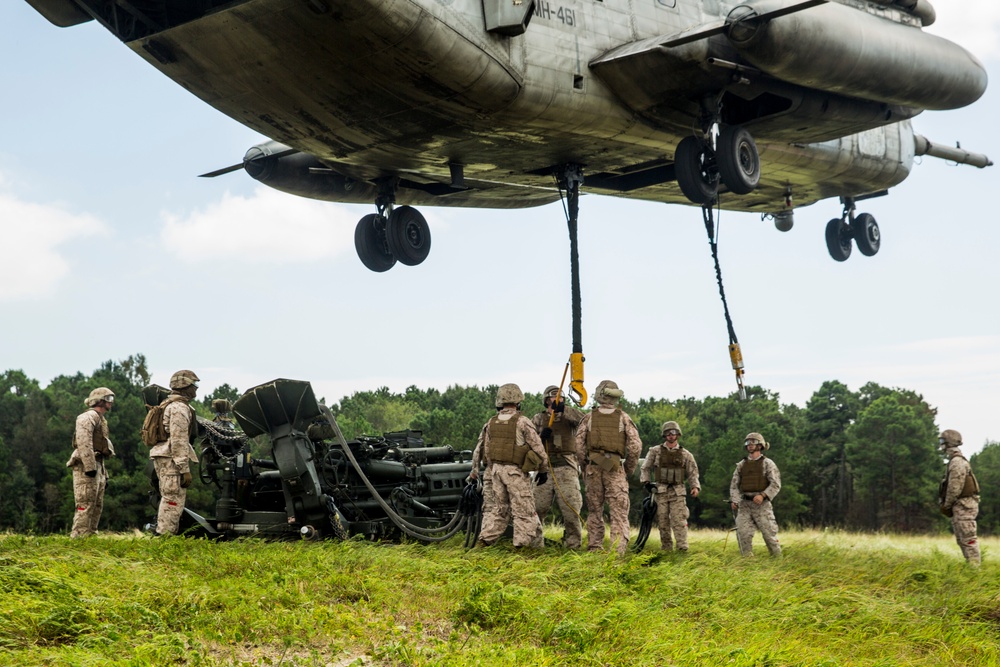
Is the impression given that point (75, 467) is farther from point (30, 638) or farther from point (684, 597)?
point (684, 597)

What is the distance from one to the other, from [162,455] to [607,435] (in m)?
4.71

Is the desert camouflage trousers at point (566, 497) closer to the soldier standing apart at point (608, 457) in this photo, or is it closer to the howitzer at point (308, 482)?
the soldier standing apart at point (608, 457)

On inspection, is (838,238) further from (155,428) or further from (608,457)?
(155,428)

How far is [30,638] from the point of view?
22.6 ft

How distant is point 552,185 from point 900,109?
16.5ft

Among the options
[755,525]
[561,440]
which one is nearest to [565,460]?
[561,440]

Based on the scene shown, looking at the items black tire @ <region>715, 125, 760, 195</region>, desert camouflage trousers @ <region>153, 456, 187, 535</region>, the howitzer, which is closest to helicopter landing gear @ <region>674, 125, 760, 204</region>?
black tire @ <region>715, 125, 760, 195</region>

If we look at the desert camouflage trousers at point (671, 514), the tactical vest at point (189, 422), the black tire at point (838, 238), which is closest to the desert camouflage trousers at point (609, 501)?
the desert camouflage trousers at point (671, 514)

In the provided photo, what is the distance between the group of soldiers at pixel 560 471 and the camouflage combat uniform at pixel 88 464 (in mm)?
11

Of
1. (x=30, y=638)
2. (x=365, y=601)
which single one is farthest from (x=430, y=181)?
(x=30, y=638)

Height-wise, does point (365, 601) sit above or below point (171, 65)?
below

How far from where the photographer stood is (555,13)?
1268 cm

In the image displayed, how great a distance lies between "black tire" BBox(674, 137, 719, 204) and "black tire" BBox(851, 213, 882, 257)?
699 centimetres

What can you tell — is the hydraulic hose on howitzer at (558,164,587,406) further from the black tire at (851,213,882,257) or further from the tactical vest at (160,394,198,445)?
the black tire at (851,213,882,257)
